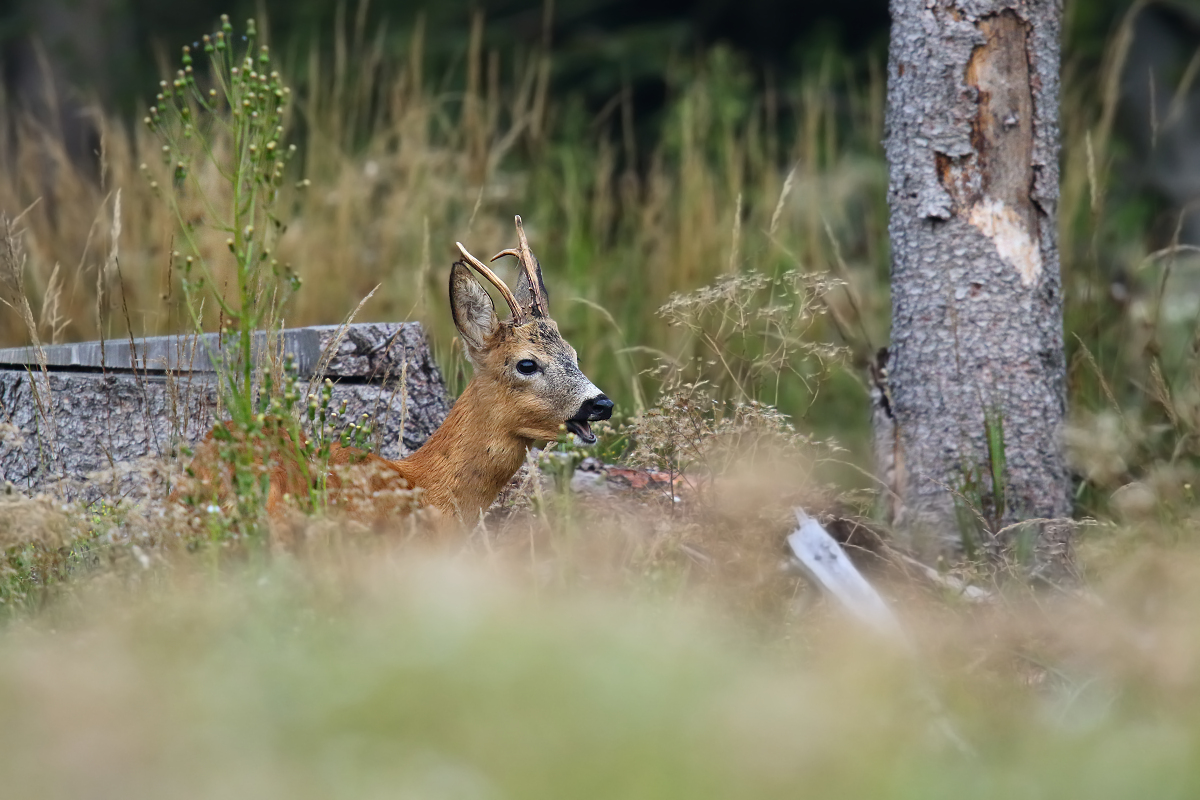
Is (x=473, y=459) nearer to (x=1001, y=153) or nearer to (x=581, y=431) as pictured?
(x=581, y=431)

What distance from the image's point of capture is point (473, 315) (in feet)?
12.5

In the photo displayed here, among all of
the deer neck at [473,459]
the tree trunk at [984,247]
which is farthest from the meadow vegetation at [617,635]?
the tree trunk at [984,247]

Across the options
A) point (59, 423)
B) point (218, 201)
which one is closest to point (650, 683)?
point (59, 423)

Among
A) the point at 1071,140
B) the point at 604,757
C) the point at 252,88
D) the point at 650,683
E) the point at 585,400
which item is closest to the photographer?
the point at 604,757

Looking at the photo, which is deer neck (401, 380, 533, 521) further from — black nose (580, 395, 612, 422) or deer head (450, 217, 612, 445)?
black nose (580, 395, 612, 422)

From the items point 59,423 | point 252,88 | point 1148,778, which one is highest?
point 252,88

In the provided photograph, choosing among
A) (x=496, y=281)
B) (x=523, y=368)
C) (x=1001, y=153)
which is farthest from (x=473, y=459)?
(x=1001, y=153)

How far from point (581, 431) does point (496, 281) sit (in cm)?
48

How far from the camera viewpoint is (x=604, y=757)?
2057mm

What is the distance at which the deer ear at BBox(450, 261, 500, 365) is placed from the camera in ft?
12.4

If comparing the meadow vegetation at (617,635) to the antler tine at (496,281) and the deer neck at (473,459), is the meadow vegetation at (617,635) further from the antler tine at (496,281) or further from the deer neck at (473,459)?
the antler tine at (496,281)

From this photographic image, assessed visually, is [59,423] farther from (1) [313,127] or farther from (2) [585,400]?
(1) [313,127]

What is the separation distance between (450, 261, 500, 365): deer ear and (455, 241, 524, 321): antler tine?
6cm

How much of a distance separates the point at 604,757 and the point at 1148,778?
795mm
